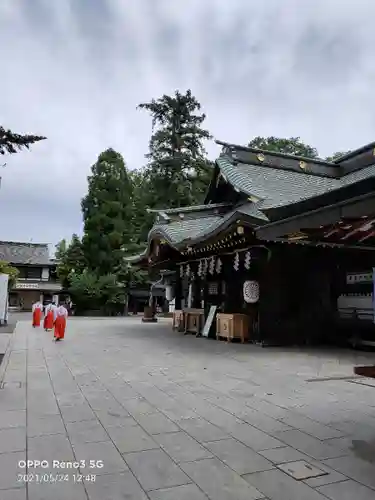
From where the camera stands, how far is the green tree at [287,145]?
120 ft

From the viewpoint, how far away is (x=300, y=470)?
3162 millimetres

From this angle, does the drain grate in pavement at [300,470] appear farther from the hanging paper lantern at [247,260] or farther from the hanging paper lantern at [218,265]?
the hanging paper lantern at [218,265]

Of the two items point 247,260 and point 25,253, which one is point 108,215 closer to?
point 25,253

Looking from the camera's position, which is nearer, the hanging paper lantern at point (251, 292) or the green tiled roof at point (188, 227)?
the hanging paper lantern at point (251, 292)

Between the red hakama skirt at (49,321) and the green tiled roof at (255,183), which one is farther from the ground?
the green tiled roof at (255,183)

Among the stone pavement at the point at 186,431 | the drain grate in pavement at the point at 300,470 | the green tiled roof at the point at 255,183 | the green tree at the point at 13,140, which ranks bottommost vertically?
the stone pavement at the point at 186,431

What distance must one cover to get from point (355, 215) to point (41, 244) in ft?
169

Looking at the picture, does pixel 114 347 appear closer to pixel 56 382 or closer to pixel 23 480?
pixel 56 382

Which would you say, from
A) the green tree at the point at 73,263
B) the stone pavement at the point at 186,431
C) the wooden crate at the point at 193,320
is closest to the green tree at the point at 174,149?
the green tree at the point at 73,263

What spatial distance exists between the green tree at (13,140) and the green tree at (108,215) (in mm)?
25428

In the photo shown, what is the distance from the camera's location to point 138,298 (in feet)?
127

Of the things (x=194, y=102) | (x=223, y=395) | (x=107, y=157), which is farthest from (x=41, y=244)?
(x=223, y=395)

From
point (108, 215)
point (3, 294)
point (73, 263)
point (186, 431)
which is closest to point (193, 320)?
point (3, 294)

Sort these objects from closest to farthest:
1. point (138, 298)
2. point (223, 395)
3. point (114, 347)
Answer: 1. point (223, 395)
2. point (114, 347)
3. point (138, 298)
